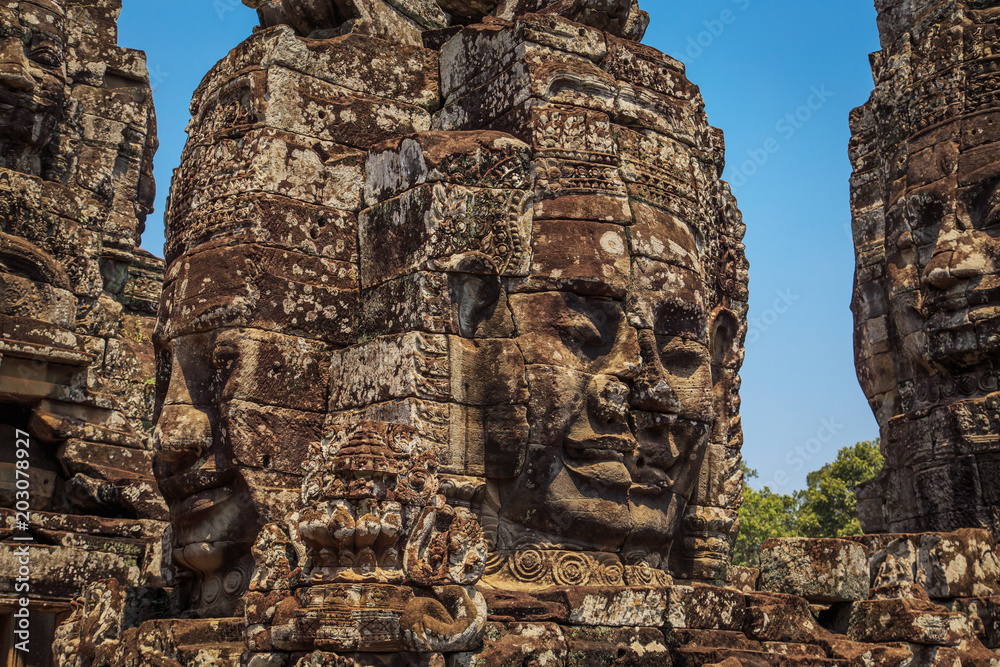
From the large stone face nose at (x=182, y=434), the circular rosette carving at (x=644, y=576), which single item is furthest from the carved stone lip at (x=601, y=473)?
the large stone face nose at (x=182, y=434)

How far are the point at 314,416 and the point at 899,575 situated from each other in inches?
193

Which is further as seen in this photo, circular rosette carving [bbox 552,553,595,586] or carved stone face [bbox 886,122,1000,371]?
carved stone face [bbox 886,122,1000,371]

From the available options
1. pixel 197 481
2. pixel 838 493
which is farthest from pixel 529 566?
pixel 838 493

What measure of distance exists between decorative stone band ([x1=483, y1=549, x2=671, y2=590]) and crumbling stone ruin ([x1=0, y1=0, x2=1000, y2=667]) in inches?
0.7

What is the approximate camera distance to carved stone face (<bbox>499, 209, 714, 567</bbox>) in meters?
8.66

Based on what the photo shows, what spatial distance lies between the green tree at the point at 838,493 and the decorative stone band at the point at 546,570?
3019cm

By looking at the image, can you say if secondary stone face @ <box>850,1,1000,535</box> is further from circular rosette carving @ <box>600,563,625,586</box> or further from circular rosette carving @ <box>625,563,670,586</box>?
circular rosette carving @ <box>600,563,625,586</box>

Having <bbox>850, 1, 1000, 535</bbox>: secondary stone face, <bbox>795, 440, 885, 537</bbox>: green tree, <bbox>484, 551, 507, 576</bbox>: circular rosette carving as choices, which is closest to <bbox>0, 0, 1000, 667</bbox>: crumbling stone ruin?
<bbox>484, 551, 507, 576</bbox>: circular rosette carving

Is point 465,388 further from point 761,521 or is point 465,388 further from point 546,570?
point 761,521

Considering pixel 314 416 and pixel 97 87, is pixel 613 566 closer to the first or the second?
pixel 314 416

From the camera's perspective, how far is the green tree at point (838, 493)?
37781 mm

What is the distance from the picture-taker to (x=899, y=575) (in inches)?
370

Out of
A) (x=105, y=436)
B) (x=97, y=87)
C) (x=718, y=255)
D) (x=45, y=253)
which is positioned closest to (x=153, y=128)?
(x=97, y=87)

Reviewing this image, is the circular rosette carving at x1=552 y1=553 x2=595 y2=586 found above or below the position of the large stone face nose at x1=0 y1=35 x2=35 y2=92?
below
